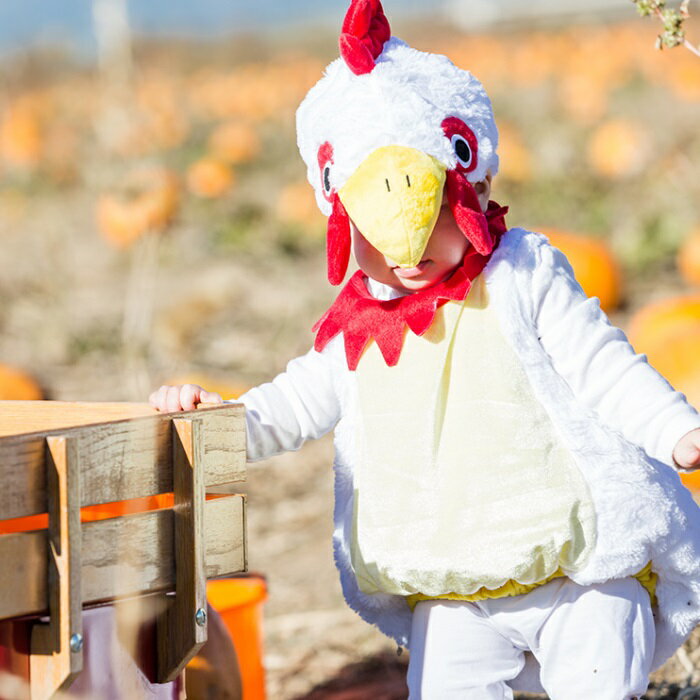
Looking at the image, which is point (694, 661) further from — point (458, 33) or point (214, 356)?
point (458, 33)

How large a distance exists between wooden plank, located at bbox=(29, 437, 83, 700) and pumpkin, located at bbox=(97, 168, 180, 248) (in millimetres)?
4528

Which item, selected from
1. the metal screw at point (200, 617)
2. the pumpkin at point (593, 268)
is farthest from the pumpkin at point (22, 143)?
the metal screw at point (200, 617)

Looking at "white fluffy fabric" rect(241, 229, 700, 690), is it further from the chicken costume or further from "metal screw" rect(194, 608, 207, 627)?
"metal screw" rect(194, 608, 207, 627)

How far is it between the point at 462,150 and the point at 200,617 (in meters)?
0.81

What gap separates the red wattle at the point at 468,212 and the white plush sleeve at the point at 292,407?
0.36 meters

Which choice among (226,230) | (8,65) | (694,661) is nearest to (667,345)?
(694,661)

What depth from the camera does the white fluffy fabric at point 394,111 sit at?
2.00 metres

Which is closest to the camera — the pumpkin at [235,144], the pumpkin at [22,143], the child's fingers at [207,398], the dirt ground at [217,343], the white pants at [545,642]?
the white pants at [545,642]

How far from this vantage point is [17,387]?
4.38 metres

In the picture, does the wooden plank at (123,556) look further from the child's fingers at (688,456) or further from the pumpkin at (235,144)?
the pumpkin at (235,144)

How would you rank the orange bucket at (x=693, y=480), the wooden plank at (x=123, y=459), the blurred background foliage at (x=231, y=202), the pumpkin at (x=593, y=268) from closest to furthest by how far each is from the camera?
the wooden plank at (x=123, y=459) → the orange bucket at (x=693, y=480) → the pumpkin at (x=593, y=268) → the blurred background foliage at (x=231, y=202)

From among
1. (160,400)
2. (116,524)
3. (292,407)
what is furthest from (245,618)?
(116,524)

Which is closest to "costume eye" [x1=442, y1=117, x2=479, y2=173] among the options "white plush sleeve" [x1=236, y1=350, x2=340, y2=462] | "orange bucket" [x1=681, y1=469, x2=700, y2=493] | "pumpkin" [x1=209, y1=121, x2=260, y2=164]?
"white plush sleeve" [x1=236, y1=350, x2=340, y2=462]

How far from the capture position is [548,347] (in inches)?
80.1
